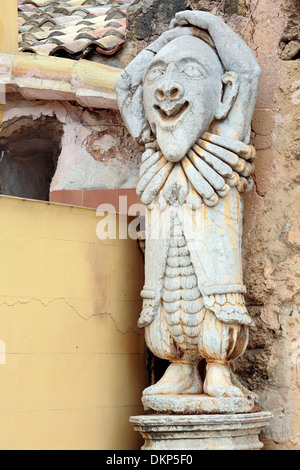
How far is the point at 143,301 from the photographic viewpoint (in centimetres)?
463

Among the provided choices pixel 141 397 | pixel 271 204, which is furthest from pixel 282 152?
pixel 141 397

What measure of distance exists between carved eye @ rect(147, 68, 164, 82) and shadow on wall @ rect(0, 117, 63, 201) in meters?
1.31

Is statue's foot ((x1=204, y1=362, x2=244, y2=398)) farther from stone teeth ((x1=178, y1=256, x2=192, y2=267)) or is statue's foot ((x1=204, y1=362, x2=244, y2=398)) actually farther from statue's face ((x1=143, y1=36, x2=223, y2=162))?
statue's face ((x1=143, y1=36, x2=223, y2=162))

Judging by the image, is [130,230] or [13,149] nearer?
[130,230]

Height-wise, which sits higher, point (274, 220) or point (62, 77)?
point (62, 77)

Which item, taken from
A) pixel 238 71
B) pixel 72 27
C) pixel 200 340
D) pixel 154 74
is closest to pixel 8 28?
pixel 72 27

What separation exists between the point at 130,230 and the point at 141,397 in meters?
0.84

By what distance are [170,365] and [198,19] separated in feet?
5.33

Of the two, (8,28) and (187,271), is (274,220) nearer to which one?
(187,271)

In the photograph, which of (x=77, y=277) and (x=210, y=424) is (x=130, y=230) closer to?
(x=77, y=277)

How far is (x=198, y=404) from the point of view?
4.30 metres

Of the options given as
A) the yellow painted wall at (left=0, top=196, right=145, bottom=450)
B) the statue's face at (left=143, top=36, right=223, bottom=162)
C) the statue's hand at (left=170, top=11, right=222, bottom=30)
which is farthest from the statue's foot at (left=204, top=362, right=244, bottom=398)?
the statue's hand at (left=170, top=11, right=222, bottom=30)

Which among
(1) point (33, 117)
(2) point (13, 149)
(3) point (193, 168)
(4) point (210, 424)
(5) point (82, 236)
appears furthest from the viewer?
(2) point (13, 149)

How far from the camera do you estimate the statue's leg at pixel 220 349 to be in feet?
14.3
